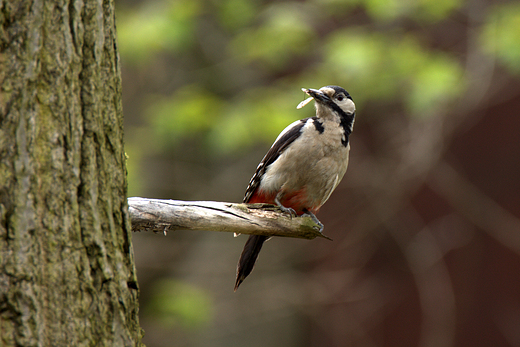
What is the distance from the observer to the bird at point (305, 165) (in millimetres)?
3955

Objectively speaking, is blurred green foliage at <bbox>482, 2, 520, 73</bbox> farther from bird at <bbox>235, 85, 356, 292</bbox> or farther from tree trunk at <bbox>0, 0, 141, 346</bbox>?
tree trunk at <bbox>0, 0, 141, 346</bbox>

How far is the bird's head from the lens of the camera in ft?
13.9

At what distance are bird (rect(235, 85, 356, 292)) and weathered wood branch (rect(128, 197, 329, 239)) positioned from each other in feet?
1.95

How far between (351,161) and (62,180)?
515 centimetres

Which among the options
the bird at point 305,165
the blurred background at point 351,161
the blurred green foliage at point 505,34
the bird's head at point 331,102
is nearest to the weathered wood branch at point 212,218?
the bird at point 305,165

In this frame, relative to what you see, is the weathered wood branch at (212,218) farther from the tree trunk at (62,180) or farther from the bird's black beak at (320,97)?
the bird's black beak at (320,97)

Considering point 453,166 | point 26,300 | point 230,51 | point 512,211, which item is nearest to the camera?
point 26,300

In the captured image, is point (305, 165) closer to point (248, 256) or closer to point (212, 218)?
point (248, 256)

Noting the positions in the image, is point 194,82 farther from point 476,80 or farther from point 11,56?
point 11,56

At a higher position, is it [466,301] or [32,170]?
[32,170]

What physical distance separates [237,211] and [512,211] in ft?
12.9

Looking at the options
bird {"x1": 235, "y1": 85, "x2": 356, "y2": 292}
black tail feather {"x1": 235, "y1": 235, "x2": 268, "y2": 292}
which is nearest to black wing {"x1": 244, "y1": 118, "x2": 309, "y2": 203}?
bird {"x1": 235, "y1": 85, "x2": 356, "y2": 292}

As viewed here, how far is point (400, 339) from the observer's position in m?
6.10

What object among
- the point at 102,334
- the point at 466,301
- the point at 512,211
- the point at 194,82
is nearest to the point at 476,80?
the point at 512,211
